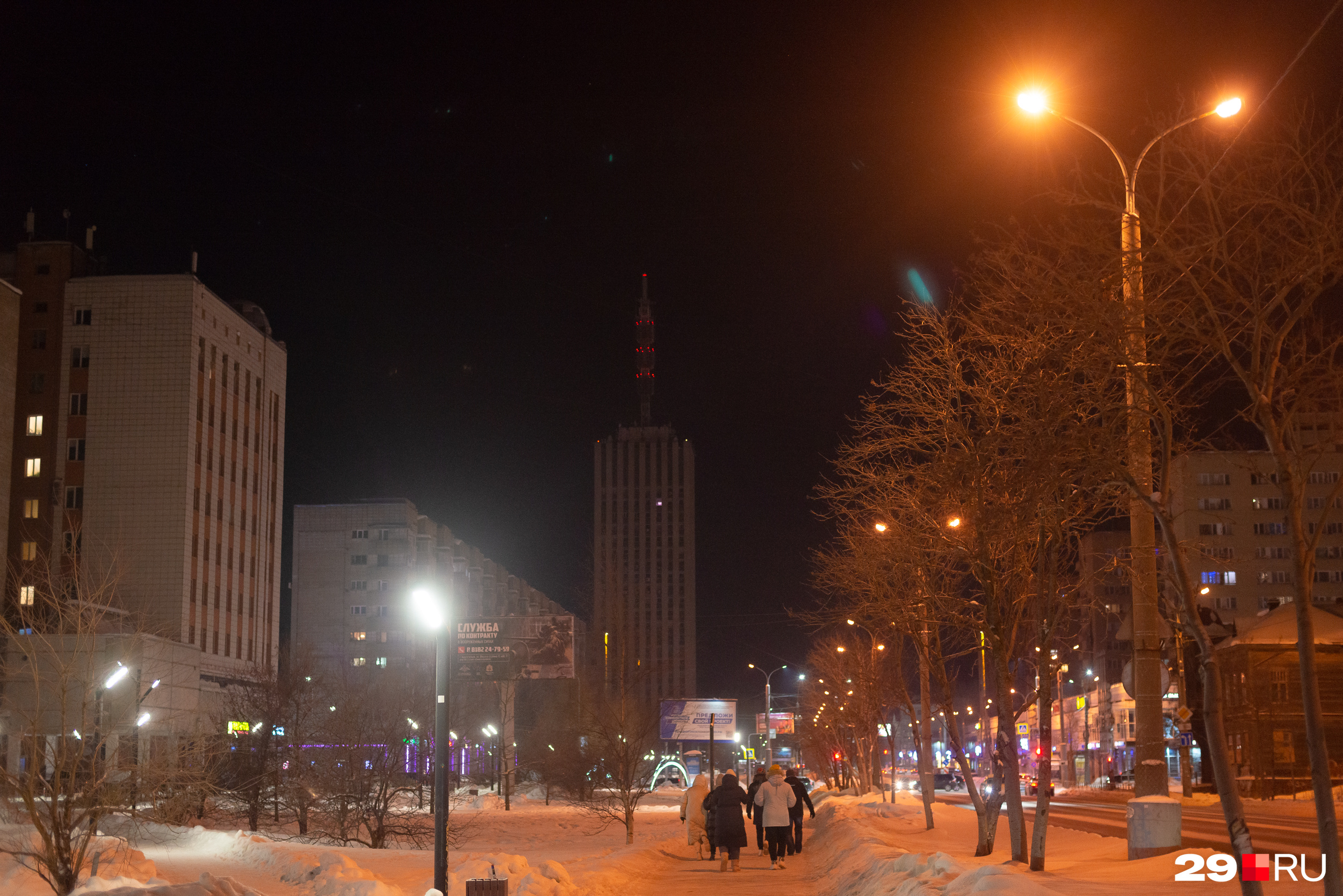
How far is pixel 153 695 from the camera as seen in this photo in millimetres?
61188

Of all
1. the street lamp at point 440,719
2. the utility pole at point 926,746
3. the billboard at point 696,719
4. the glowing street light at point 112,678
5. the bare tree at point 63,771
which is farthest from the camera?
the billboard at point 696,719

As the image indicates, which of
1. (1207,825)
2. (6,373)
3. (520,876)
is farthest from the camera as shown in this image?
(6,373)

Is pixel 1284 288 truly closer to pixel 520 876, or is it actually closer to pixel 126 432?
pixel 520 876

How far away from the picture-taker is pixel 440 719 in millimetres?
15633

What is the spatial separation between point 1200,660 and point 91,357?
249ft

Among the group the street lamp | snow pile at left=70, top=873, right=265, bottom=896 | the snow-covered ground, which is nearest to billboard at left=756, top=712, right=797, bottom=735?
the snow-covered ground

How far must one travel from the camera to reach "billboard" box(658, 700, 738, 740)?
47.3m

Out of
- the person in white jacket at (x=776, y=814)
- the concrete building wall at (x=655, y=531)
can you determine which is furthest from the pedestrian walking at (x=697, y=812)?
the concrete building wall at (x=655, y=531)

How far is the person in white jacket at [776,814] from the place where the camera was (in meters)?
→ 22.5

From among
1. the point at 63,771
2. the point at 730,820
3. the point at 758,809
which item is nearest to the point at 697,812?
the point at 758,809

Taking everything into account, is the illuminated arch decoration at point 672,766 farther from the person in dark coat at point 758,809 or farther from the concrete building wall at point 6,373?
the concrete building wall at point 6,373

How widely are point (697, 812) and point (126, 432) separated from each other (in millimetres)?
58220

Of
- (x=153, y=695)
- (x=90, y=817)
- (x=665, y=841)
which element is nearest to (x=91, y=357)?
(x=153, y=695)

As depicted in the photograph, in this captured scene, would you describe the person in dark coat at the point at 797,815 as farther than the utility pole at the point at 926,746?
No
